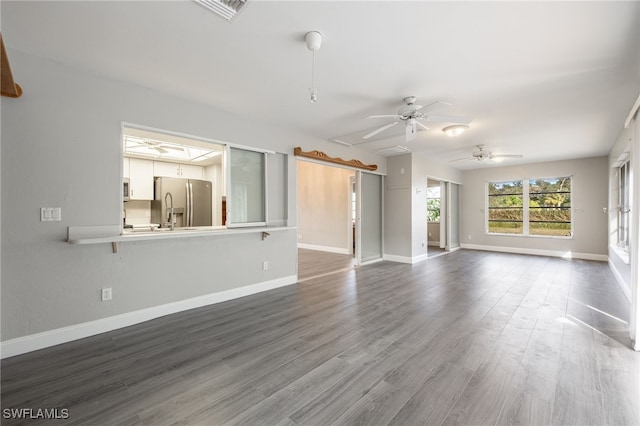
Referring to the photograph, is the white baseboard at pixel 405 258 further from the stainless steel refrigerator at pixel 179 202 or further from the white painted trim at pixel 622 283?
the stainless steel refrigerator at pixel 179 202

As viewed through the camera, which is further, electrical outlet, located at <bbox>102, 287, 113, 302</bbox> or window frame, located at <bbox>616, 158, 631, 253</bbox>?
window frame, located at <bbox>616, 158, 631, 253</bbox>

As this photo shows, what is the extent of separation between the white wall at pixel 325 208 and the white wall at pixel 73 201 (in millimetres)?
4929

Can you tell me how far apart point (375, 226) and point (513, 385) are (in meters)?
4.88

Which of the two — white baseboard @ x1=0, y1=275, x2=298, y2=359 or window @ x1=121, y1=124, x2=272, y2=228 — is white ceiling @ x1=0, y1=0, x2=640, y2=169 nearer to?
window @ x1=121, y1=124, x2=272, y2=228

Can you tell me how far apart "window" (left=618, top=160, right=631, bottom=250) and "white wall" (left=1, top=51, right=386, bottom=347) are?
7.20 meters

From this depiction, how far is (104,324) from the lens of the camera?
9.26ft

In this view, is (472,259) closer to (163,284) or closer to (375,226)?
(375,226)

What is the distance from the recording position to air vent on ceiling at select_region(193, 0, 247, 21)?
1.85 metres

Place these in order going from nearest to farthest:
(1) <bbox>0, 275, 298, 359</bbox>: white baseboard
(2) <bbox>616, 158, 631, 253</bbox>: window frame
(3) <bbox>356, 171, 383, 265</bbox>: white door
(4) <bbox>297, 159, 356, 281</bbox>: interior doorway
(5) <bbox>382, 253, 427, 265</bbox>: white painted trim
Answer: (1) <bbox>0, 275, 298, 359</bbox>: white baseboard < (2) <bbox>616, 158, 631, 253</bbox>: window frame < (3) <bbox>356, 171, 383, 265</bbox>: white door < (5) <bbox>382, 253, 427, 265</bbox>: white painted trim < (4) <bbox>297, 159, 356, 281</bbox>: interior doorway

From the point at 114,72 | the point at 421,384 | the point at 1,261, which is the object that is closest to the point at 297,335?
the point at 421,384

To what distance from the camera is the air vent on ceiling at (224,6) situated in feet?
6.06

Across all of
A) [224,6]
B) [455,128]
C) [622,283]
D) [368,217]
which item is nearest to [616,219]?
[622,283]

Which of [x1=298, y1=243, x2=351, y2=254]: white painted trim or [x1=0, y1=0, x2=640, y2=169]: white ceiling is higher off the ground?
[x1=0, y1=0, x2=640, y2=169]: white ceiling

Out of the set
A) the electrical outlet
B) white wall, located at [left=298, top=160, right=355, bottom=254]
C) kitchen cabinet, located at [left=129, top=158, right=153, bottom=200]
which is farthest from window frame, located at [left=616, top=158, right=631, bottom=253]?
kitchen cabinet, located at [left=129, top=158, right=153, bottom=200]
